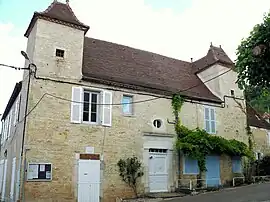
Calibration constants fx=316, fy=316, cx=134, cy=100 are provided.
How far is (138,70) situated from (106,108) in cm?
410

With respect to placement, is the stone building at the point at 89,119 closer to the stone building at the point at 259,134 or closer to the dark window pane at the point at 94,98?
the dark window pane at the point at 94,98

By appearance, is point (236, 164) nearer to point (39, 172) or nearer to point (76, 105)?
point (76, 105)

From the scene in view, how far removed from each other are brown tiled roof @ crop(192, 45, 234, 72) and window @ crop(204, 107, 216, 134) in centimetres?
333

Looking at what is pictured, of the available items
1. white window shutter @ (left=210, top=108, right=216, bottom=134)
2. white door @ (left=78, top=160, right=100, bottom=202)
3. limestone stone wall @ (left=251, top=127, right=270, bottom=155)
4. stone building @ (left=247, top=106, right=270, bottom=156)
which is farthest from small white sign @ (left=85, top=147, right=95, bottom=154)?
limestone stone wall @ (left=251, top=127, right=270, bottom=155)

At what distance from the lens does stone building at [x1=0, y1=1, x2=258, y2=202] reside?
13336 mm

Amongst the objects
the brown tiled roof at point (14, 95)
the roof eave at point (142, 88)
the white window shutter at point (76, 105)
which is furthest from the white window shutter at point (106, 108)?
the brown tiled roof at point (14, 95)

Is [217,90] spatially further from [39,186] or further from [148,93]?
[39,186]

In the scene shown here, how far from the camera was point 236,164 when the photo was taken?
18.8m

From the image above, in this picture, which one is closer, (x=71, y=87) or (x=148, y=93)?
(x=71, y=87)

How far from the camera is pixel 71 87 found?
47.8ft

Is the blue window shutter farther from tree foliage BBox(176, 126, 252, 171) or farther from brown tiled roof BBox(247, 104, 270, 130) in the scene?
brown tiled roof BBox(247, 104, 270, 130)

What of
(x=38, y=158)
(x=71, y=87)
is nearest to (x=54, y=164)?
(x=38, y=158)

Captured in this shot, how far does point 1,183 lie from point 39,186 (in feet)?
24.1

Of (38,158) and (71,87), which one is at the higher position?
(71,87)
